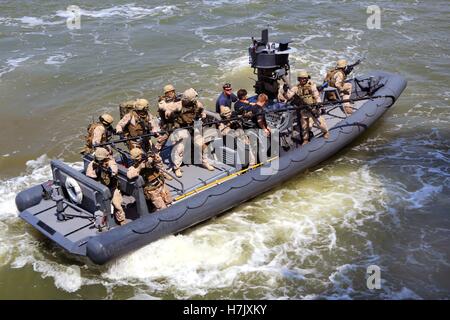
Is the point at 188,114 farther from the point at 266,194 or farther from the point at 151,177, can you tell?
the point at 266,194

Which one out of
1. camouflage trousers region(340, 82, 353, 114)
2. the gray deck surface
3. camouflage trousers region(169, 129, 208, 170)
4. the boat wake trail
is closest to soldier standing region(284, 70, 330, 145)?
the boat wake trail

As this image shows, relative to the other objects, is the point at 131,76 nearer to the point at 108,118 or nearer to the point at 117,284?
the point at 108,118

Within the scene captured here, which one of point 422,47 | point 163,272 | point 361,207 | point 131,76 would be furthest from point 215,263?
point 422,47

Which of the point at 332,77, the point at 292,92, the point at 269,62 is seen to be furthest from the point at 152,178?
the point at 332,77

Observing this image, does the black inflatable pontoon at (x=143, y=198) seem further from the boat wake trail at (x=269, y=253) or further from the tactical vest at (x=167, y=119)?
the tactical vest at (x=167, y=119)

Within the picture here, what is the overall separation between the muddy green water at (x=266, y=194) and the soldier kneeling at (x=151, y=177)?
0.70 meters

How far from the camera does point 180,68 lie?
54.3 ft

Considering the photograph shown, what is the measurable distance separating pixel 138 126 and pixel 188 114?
0.85 metres

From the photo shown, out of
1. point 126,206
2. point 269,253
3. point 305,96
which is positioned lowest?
point 269,253

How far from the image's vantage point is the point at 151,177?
7.87 meters

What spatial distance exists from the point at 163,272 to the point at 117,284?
0.70 m

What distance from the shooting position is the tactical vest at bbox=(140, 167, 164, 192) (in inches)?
307

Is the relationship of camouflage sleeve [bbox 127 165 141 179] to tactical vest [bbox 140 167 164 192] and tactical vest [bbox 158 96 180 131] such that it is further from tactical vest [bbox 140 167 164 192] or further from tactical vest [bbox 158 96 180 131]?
tactical vest [bbox 158 96 180 131]

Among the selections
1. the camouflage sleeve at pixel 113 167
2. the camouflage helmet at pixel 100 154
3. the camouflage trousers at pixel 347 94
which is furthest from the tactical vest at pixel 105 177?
the camouflage trousers at pixel 347 94
